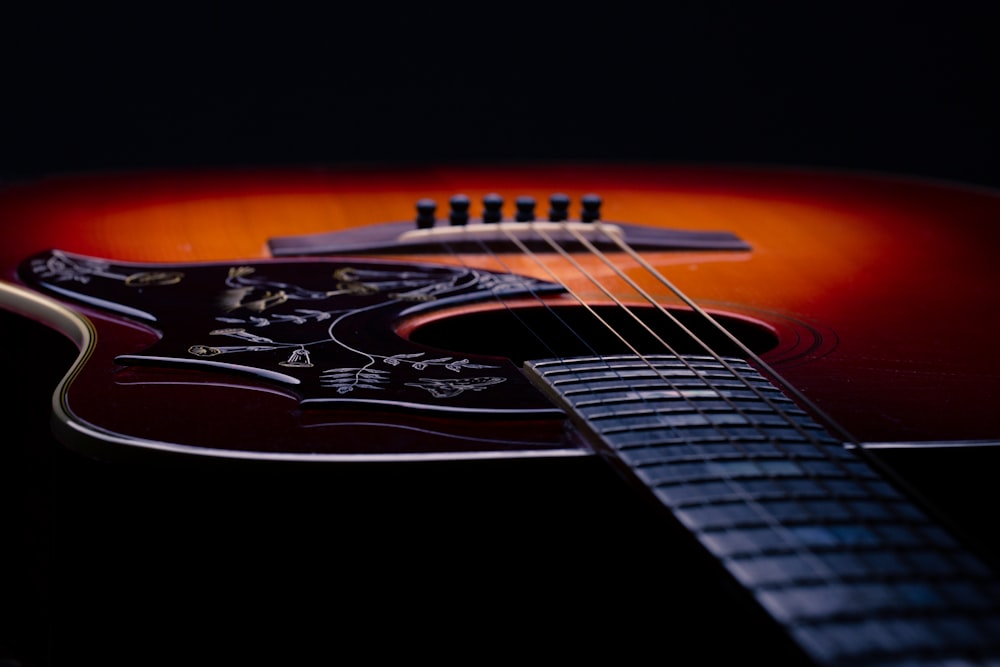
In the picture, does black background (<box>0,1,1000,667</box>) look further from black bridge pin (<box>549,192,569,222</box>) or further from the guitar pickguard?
black bridge pin (<box>549,192,569,222</box>)

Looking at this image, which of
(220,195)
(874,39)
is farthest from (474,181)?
(874,39)

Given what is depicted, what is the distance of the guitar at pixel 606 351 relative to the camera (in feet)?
1.95

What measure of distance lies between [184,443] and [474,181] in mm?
1151

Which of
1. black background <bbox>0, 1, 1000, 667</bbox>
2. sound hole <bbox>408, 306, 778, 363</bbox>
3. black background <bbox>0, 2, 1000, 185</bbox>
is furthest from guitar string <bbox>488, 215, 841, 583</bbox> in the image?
black background <bbox>0, 2, 1000, 185</bbox>

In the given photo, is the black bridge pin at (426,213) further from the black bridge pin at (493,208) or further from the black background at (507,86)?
the black background at (507,86)

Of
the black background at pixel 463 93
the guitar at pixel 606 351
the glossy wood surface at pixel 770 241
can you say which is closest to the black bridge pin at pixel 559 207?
the guitar at pixel 606 351

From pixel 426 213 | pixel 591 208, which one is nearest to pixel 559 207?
pixel 591 208

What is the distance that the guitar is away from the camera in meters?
0.60

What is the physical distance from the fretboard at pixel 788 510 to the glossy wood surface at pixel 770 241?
0.07 metres

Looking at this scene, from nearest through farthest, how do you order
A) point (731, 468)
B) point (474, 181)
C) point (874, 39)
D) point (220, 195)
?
point (731, 468)
point (220, 195)
point (474, 181)
point (874, 39)

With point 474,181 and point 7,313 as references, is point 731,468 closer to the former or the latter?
point 7,313

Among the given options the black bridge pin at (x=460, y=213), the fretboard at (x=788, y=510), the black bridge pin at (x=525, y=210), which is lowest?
the fretboard at (x=788, y=510)

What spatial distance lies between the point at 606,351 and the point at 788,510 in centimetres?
52

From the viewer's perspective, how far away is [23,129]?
2600 mm
